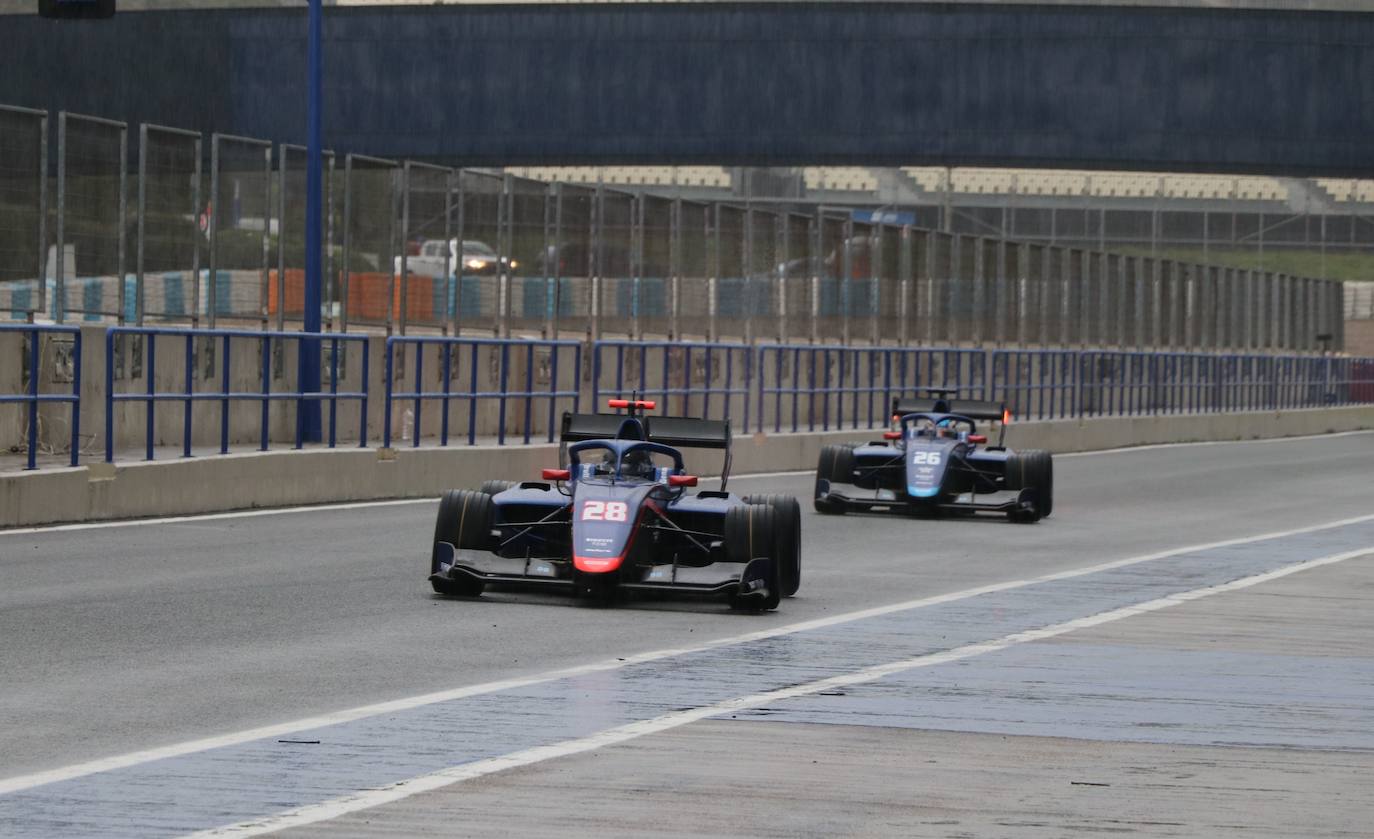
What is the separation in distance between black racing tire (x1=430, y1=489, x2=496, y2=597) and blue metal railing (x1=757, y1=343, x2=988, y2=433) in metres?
18.9

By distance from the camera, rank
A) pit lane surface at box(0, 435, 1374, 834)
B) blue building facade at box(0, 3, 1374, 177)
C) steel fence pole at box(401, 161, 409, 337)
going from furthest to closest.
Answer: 1. blue building facade at box(0, 3, 1374, 177)
2. steel fence pole at box(401, 161, 409, 337)
3. pit lane surface at box(0, 435, 1374, 834)

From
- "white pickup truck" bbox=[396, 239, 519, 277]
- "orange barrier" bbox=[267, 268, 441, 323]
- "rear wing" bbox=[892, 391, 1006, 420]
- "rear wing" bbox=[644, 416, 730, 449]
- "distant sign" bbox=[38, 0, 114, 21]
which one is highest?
"distant sign" bbox=[38, 0, 114, 21]

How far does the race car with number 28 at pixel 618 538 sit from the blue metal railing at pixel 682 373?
15662mm

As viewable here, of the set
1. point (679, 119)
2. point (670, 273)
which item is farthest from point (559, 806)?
point (679, 119)

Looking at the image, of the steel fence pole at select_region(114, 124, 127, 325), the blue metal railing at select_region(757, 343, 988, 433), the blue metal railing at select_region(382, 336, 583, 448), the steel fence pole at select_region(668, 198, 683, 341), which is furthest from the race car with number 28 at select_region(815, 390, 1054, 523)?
the steel fence pole at select_region(668, 198, 683, 341)

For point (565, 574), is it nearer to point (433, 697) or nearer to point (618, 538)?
point (618, 538)

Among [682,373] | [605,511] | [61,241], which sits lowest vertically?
[605,511]

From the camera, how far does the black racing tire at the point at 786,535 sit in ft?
47.4

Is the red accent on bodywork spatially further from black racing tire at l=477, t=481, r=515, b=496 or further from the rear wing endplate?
the rear wing endplate

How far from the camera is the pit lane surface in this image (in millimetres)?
9695

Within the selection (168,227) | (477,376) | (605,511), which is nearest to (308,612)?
(605,511)

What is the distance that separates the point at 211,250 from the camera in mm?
26109

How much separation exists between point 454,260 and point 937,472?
9.94 m

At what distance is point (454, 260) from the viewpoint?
102ft
